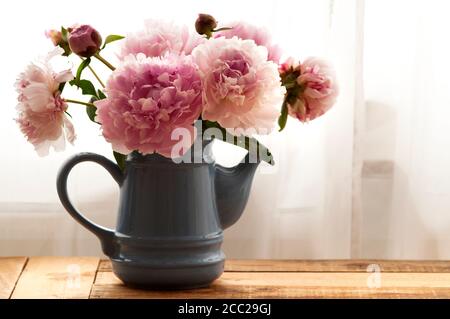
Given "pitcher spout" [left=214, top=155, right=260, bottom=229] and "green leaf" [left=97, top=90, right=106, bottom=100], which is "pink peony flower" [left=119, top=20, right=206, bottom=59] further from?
"pitcher spout" [left=214, top=155, right=260, bottom=229]

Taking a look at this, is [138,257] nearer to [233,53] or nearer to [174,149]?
[174,149]

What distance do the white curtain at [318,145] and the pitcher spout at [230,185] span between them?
244mm

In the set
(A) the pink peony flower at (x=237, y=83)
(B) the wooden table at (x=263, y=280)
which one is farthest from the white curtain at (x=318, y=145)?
(A) the pink peony flower at (x=237, y=83)

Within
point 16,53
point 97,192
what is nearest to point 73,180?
point 97,192

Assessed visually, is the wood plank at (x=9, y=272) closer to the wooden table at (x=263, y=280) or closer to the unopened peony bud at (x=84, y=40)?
the wooden table at (x=263, y=280)

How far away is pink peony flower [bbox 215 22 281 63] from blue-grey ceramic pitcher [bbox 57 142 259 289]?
0.14 m

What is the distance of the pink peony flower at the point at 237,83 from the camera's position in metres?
0.99

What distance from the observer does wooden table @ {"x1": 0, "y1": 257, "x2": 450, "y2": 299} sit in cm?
109

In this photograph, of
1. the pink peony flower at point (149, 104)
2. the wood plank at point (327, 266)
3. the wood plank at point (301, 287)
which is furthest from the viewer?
the wood plank at point (327, 266)

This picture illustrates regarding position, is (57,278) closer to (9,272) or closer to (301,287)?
(9,272)

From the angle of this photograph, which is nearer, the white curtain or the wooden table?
the wooden table

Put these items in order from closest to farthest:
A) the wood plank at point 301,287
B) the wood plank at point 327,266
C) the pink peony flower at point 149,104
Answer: the pink peony flower at point 149,104 → the wood plank at point 301,287 → the wood plank at point 327,266

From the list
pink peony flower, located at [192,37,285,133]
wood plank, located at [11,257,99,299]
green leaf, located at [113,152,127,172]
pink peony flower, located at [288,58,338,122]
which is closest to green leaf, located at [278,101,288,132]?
pink peony flower, located at [288,58,338,122]
